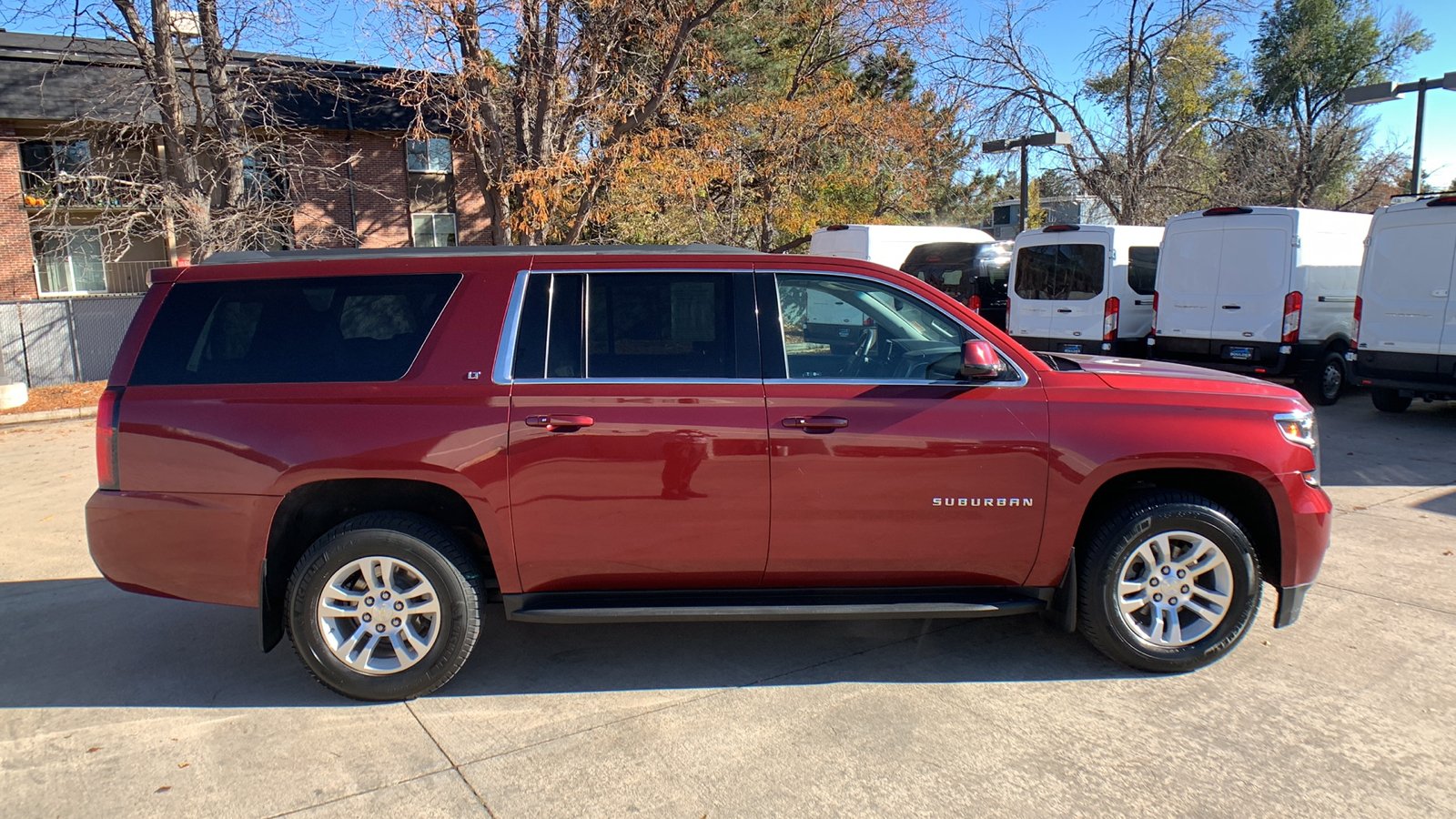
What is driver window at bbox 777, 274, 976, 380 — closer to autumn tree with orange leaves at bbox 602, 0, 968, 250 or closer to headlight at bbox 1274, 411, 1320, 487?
headlight at bbox 1274, 411, 1320, 487

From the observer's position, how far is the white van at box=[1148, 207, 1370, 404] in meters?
11.2

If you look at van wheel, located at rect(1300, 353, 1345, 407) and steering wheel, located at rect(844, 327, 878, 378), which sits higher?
steering wheel, located at rect(844, 327, 878, 378)

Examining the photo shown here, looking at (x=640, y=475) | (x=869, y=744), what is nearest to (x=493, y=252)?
(x=640, y=475)

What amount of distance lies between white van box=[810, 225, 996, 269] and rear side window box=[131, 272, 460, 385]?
1195 centimetres

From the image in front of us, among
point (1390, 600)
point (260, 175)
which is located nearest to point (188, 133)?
point (260, 175)

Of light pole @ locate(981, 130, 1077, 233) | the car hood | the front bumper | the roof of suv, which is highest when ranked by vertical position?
light pole @ locate(981, 130, 1077, 233)

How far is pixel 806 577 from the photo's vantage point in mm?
3986

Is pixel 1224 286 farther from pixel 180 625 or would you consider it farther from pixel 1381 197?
pixel 1381 197

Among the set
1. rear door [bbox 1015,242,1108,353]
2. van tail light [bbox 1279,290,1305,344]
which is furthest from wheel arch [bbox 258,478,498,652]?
rear door [bbox 1015,242,1108,353]

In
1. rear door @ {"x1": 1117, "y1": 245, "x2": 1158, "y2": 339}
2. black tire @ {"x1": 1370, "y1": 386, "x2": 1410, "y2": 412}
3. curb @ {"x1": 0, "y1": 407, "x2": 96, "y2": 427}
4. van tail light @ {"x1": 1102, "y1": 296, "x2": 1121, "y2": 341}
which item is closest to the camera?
black tire @ {"x1": 1370, "y1": 386, "x2": 1410, "y2": 412}

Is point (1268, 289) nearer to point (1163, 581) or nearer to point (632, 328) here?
point (1163, 581)

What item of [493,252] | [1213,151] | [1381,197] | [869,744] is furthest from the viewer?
[1381,197]

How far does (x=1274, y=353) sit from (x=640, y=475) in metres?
10.5

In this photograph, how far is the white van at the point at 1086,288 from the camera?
1341cm
